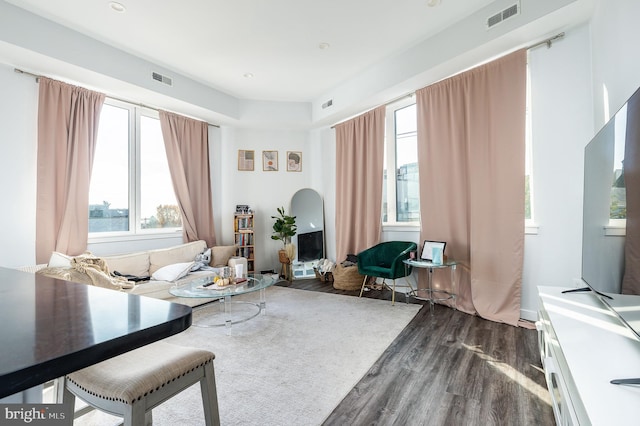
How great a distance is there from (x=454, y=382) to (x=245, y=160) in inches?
183

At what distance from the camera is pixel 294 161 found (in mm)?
5676

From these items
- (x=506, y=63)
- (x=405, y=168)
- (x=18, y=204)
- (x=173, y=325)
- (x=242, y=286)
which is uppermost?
(x=506, y=63)

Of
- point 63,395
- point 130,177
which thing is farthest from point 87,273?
point 63,395

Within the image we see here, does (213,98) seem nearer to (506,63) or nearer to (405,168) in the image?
(405,168)

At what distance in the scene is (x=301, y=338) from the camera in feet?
9.00

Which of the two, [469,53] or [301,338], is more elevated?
[469,53]

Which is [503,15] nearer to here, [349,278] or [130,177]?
[349,278]

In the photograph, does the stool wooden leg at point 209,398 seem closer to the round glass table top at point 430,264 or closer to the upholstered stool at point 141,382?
the upholstered stool at point 141,382

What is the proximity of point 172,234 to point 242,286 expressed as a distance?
6.78 feet

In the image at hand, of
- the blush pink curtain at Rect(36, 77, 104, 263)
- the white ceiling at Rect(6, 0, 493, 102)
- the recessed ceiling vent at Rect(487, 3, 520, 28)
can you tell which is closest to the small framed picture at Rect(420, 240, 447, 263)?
the recessed ceiling vent at Rect(487, 3, 520, 28)

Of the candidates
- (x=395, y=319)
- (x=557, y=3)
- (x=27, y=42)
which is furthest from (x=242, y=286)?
(x=557, y=3)

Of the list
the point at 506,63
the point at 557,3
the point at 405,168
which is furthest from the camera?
the point at 405,168

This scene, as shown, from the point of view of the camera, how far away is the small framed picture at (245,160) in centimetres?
542

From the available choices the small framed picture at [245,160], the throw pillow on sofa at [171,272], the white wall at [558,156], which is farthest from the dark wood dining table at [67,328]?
the small framed picture at [245,160]
